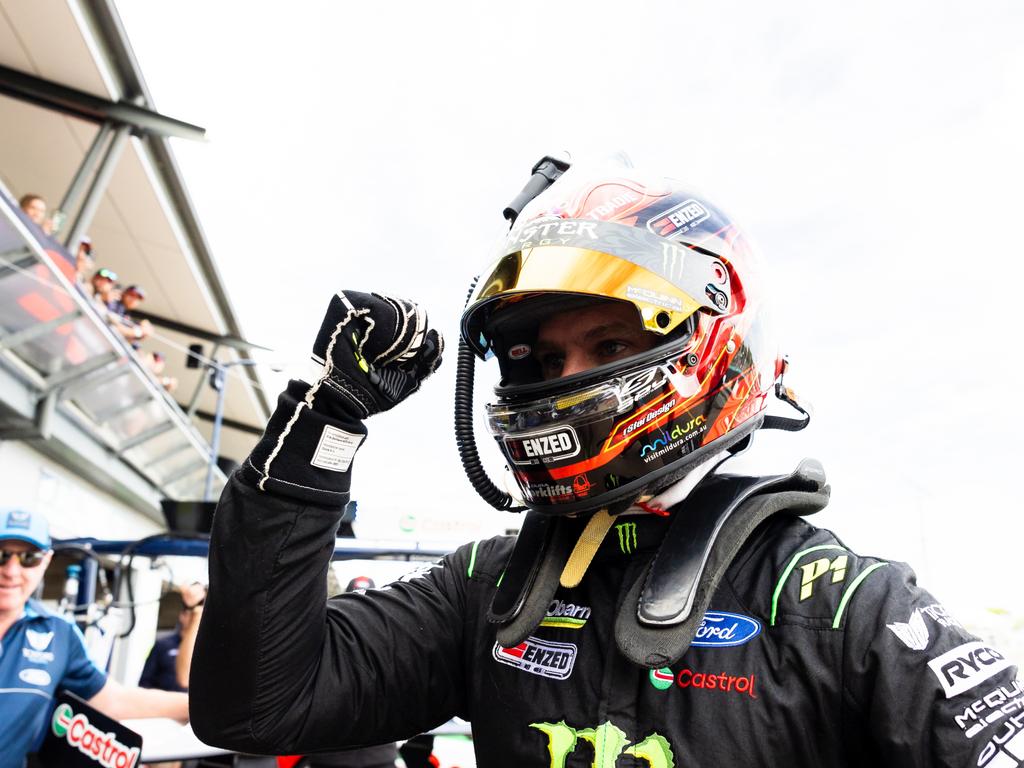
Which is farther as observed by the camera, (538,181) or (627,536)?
(538,181)

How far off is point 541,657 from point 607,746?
22cm

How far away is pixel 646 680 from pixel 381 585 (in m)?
0.68

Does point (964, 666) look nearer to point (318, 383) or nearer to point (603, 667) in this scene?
point (603, 667)

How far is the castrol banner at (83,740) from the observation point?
2.64 metres

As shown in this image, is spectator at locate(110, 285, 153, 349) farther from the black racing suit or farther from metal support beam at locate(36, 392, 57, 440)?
the black racing suit

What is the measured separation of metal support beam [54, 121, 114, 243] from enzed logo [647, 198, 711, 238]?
32.5 ft

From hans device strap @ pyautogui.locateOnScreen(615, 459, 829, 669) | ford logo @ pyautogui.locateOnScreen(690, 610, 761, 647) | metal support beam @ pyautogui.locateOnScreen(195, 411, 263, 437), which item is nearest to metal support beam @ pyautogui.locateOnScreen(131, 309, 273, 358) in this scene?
metal support beam @ pyautogui.locateOnScreen(195, 411, 263, 437)

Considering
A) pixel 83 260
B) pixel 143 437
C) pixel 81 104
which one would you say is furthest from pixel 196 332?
pixel 81 104

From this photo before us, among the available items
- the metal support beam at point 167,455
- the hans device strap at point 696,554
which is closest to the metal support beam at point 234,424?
the metal support beam at point 167,455

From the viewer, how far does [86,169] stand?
32.9ft

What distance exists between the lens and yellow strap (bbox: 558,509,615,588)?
1.48 meters

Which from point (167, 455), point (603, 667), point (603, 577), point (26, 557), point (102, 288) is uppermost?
point (102, 288)

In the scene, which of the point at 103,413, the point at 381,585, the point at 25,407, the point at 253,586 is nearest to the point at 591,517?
the point at 381,585

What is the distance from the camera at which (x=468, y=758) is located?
4109 millimetres
